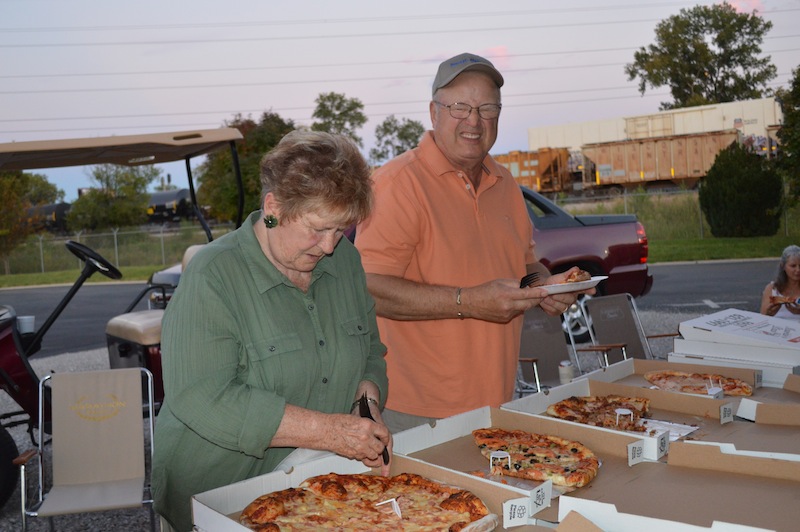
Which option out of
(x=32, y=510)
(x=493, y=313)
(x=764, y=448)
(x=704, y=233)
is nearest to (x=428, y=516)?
(x=493, y=313)

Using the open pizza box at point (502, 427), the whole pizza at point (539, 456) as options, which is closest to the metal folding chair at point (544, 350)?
the open pizza box at point (502, 427)

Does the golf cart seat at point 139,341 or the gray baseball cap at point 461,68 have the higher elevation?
the gray baseball cap at point 461,68

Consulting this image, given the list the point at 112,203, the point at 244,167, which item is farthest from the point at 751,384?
the point at 112,203

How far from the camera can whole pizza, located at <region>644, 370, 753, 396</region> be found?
352 cm

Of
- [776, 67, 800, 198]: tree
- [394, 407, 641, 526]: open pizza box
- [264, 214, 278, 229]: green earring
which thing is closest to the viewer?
[264, 214, 278, 229]: green earring

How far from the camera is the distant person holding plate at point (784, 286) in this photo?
7.04 metres

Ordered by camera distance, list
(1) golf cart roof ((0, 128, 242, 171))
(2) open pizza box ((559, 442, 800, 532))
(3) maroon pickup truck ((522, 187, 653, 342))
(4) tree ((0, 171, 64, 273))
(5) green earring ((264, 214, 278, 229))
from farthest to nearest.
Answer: (4) tree ((0, 171, 64, 273)) < (3) maroon pickup truck ((522, 187, 653, 342)) < (1) golf cart roof ((0, 128, 242, 171)) < (5) green earring ((264, 214, 278, 229)) < (2) open pizza box ((559, 442, 800, 532))

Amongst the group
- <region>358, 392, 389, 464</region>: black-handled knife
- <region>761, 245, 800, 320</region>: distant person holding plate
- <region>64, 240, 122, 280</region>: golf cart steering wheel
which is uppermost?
<region>64, 240, 122, 280</region>: golf cart steering wheel

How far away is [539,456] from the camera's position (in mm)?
2590

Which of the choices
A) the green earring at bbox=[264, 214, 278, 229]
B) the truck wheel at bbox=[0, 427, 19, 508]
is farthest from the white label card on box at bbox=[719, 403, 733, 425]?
the truck wheel at bbox=[0, 427, 19, 508]

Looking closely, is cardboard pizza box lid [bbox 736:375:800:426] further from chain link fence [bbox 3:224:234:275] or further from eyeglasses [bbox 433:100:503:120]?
chain link fence [bbox 3:224:234:275]

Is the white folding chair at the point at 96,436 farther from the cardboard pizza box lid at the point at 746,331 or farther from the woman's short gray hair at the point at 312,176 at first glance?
the cardboard pizza box lid at the point at 746,331

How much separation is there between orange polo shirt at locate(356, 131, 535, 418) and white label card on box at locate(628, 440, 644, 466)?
2.60ft

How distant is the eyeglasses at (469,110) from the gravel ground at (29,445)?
3.46 metres
